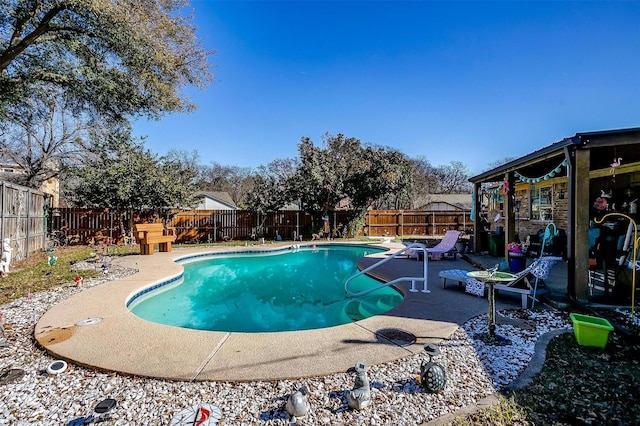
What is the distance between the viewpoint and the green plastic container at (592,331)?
3.32 m

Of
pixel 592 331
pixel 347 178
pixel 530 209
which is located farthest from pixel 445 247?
pixel 347 178

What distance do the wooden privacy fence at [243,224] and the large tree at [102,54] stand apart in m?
6.40

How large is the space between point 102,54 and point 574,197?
33.6 ft

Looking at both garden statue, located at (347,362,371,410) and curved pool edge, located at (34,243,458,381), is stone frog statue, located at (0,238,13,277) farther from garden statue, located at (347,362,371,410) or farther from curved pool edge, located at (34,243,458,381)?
garden statue, located at (347,362,371,410)

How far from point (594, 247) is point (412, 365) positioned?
621 centimetres

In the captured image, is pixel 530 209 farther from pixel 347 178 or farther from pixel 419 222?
pixel 347 178

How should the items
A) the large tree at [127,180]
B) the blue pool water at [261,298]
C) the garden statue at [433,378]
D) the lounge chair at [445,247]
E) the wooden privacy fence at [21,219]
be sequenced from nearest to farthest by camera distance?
1. the garden statue at [433,378]
2. the blue pool water at [261,298]
3. the wooden privacy fence at [21,219]
4. the lounge chair at [445,247]
5. the large tree at [127,180]

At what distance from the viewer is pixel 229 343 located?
139 inches

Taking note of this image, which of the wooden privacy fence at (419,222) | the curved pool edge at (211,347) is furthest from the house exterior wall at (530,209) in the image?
the curved pool edge at (211,347)

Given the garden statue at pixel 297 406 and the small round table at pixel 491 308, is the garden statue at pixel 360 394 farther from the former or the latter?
the small round table at pixel 491 308

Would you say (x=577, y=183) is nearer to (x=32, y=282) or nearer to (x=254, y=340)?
(x=254, y=340)

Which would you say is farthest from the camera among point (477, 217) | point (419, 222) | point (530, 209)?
point (419, 222)

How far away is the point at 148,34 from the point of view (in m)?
7.26

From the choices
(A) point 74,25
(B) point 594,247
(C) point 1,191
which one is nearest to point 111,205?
(C) point 1,191
